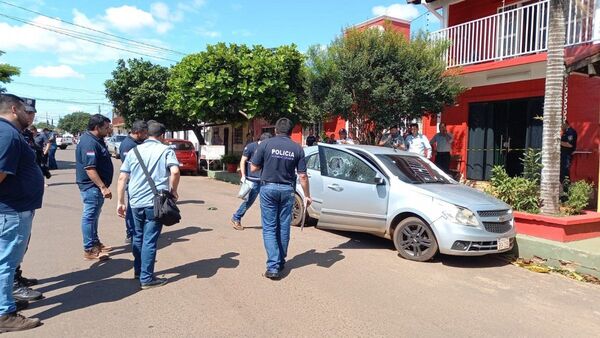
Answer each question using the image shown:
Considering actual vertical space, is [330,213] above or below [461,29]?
below

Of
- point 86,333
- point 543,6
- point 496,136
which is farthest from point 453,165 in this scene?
point 86,333

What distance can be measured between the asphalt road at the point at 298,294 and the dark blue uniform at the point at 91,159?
1027 millimetres

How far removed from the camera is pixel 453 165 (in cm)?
1294

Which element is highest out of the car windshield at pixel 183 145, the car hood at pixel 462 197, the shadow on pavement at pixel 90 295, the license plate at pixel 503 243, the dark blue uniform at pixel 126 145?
the car windshield at pixel 183 145

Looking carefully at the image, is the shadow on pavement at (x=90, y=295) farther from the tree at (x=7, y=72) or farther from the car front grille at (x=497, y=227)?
the tree at (x=7, y=72)

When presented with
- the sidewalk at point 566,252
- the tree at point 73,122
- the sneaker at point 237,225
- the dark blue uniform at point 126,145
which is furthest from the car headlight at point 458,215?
the tree at point 73,122

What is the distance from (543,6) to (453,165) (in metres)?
4.67

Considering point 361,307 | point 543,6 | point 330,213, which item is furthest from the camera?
point 543,6

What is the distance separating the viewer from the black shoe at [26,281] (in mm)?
4527

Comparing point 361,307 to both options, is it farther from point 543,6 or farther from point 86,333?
point 543,6

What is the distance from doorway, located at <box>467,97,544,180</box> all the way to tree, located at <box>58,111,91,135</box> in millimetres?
109863

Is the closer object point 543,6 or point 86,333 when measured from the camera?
point 86,333

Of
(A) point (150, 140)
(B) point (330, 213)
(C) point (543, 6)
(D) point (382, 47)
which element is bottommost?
(B) point (330, 213)

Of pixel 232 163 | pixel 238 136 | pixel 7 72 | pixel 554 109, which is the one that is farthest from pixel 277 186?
pixel 238 136
